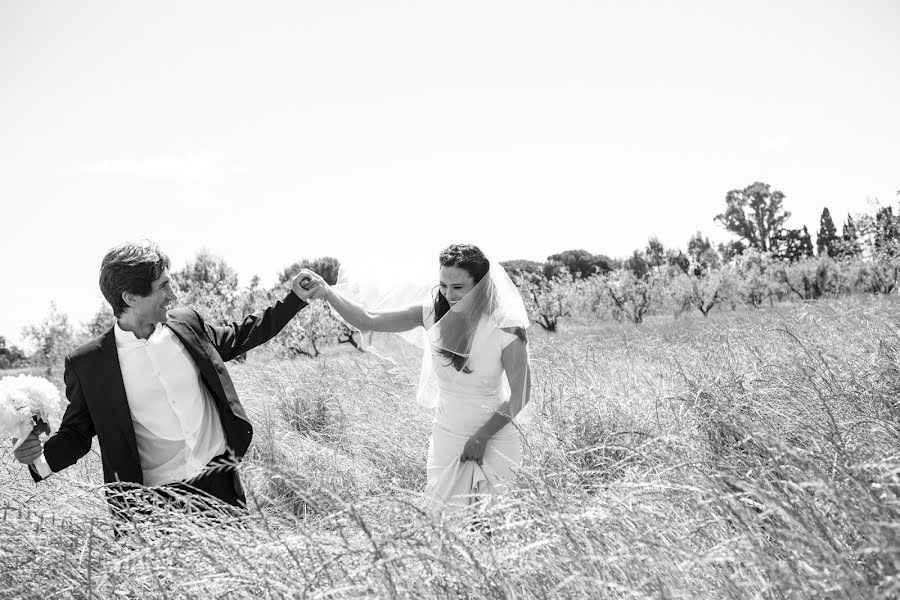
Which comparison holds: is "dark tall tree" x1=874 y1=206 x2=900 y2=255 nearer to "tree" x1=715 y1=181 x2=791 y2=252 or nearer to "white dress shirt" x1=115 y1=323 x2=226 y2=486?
"white dress shirt" x1=115 y1=323 x2=226 y2=486

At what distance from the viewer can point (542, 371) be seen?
22.7ft

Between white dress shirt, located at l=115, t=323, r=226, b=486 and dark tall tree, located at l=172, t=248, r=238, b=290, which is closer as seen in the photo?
white dress shirt, located at l=115, t=323, r=226, b=486

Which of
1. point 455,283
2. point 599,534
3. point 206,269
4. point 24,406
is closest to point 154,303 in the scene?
point 24,406

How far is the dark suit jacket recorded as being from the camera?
280 centimetres

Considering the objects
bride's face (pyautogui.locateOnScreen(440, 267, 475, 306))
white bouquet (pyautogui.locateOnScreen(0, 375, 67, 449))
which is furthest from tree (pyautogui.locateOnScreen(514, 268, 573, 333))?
white bouquet (pyautogui.locateOnScreen(0, 375, 67, 449))

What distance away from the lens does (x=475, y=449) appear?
330 cm

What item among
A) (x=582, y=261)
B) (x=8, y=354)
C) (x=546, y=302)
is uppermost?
(x=546, y=302)

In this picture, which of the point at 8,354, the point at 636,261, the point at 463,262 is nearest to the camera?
the point at 463,262

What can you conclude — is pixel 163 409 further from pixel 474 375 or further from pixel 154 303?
pixel 474 375

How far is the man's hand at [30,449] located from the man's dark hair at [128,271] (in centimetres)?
70

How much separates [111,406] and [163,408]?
0.76 ft

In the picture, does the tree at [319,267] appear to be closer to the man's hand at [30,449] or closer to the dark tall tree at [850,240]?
the dark tall tree at [850,240]

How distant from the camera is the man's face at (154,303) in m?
2.94

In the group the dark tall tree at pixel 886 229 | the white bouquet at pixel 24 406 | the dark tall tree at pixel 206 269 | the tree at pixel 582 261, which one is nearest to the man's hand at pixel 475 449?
the white bouquet at pixel 24 406
